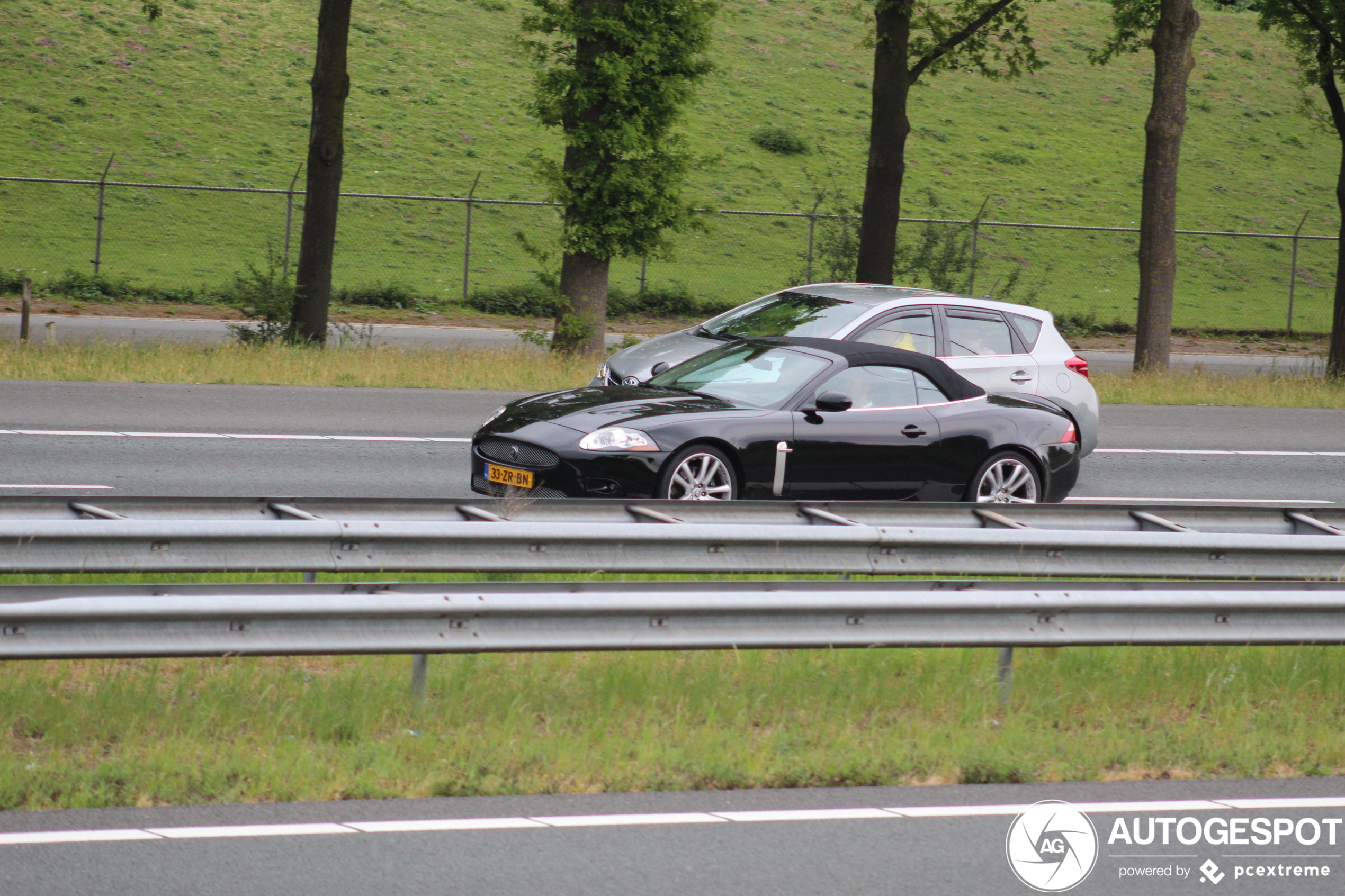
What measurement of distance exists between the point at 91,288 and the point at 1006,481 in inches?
941

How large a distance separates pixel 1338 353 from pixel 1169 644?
1942 cm

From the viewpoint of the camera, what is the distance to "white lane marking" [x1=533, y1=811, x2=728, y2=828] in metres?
4.74

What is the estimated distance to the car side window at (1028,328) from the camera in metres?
12.9

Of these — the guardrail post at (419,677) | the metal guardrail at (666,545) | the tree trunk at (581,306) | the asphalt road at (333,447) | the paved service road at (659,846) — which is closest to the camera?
the paved service road at (659,846)

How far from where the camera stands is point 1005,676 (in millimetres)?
6250

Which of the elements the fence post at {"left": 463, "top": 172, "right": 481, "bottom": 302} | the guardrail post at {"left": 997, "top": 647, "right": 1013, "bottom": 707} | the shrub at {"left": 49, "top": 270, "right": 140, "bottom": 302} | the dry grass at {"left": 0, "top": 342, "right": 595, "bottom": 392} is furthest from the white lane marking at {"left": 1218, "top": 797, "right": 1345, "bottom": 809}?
the shrub at {"left": 49, "top": 270, "right": 140, "bottom": 302}

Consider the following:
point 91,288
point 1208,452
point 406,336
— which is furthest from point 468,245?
point 1208,452

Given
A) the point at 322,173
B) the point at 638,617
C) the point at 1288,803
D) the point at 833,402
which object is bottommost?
the point at 1288,803

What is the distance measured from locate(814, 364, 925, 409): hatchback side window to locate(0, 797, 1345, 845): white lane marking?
4909 millimetres

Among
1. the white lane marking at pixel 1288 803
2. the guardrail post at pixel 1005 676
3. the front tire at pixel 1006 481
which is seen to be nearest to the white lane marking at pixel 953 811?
the white lane marking at pixel 1288 803

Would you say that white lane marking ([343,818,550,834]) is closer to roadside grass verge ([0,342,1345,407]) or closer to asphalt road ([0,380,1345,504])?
asphalt road ([0,380,1345,504])

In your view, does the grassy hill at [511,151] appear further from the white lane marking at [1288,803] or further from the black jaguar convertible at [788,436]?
the white lane marking at [1288,803]

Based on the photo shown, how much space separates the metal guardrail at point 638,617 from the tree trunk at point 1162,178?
49.6 ft

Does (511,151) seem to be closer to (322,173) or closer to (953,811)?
(322,173)
